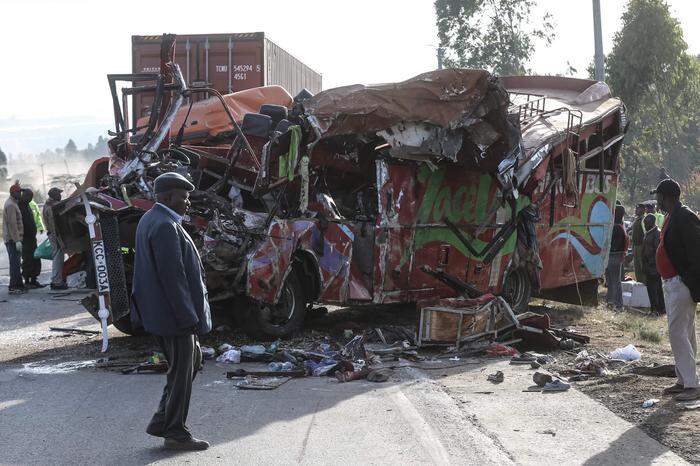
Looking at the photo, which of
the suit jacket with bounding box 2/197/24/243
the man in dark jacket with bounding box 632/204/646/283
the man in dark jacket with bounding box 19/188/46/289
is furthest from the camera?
the man in dark jacket with bounding box 19/188/46/289

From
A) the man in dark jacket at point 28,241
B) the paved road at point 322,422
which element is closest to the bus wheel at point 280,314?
the paved road at point 322,422

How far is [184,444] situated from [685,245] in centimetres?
431

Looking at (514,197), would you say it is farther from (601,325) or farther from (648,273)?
(648,273)

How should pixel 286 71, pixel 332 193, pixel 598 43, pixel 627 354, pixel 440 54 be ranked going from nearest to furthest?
1. pixel 627 354
2. pixel 332 193
3. pixel 598 43
4. pixel 286 71
5. pixel 440 54

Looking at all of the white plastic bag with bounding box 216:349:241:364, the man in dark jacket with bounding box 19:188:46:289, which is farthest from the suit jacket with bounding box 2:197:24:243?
the white plastic bag with bounding box 216:349:241:364

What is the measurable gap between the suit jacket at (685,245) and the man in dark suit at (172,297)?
3964mm

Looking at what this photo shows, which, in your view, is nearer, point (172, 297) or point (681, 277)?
point (172, 297)

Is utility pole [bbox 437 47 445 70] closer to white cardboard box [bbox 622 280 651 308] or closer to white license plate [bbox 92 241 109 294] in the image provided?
white cardboard box [bbox 622 280 651 308]

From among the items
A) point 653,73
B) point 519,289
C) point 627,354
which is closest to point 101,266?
point 627,354

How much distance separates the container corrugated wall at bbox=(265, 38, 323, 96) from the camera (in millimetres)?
18656

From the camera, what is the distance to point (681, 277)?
780 centimetres

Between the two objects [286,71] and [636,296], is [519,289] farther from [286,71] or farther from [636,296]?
[286,71]

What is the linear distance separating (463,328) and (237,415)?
379 cm

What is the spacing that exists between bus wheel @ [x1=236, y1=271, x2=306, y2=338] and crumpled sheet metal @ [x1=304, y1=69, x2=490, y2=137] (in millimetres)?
1780
